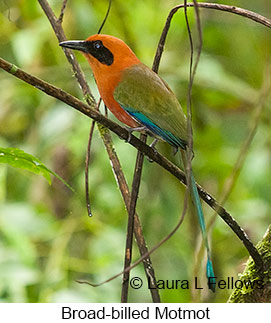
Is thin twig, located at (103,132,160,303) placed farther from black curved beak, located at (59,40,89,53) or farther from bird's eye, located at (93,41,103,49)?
bird's eye, located at (93,41,103,49)

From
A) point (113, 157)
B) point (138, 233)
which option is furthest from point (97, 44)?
point (138, 233)

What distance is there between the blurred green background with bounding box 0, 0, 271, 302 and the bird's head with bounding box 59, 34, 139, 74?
612mm

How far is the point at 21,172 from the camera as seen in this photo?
8.17 feet

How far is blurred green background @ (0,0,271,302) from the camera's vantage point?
7.09 feet

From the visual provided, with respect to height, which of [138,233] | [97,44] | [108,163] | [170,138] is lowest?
[138,233]

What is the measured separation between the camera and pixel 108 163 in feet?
7.54

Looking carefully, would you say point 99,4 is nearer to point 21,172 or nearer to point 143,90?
point 21,172

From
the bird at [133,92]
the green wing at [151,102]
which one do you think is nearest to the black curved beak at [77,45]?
the bird at [133,92]

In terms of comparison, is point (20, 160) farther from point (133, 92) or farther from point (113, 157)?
point (133, 92)

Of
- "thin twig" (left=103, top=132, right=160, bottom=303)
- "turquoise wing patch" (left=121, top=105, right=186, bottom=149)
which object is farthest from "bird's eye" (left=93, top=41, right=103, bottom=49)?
"thin twig" (left=103, top=132, right=160, bottom=303)

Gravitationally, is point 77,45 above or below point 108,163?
below

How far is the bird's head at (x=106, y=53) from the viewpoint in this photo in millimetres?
1543

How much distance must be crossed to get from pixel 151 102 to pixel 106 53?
171mm
